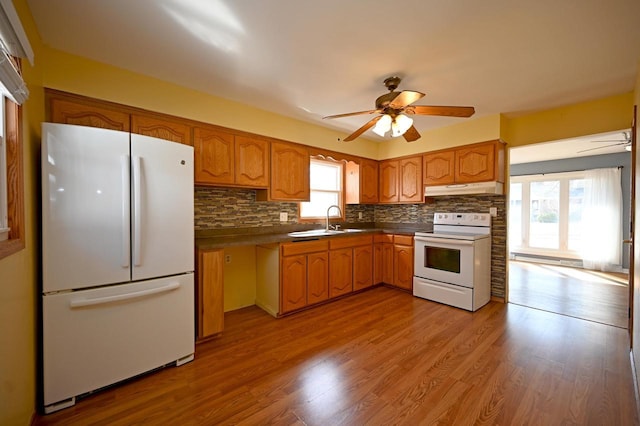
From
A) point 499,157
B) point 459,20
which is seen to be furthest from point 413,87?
point 499,157

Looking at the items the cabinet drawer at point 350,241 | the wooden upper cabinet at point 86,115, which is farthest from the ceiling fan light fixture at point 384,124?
the wooden upper cabinet at point 86,115

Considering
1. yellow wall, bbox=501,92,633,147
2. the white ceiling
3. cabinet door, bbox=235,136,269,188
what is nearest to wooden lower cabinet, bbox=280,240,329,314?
cabinet door, bbox=235,136,269,188

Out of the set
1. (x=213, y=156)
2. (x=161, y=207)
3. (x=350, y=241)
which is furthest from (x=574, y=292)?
(x=161, y=207)

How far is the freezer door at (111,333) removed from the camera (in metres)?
1.52

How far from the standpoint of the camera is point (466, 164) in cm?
338

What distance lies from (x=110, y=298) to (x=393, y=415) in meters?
1.89

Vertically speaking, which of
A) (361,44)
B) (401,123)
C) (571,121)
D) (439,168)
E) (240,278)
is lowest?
(240,278)

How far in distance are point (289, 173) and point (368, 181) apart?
5.13 ft

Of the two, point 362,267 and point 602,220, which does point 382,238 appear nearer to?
point 362,267

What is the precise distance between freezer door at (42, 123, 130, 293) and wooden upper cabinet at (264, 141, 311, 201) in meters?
1.57

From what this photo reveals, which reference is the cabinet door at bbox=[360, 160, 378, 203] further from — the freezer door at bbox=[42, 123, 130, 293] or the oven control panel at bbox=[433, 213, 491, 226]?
the freezer door at bbox=[42, 123, 130, 293]

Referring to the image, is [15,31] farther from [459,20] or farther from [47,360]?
[459,20]

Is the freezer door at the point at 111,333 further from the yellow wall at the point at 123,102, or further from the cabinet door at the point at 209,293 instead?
the cabinet door at the point at 209,293

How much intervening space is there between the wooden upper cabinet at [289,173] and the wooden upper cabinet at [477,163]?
80.3 inches
